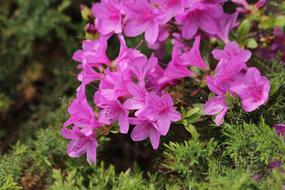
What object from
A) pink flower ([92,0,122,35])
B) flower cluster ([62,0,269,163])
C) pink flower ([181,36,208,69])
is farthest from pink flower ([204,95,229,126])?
pink flower ([92,0,122,35])

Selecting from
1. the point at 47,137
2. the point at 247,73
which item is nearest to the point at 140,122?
the point at 247,73

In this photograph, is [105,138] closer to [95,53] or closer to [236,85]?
[95,53]

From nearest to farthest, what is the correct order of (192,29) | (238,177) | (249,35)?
1. (238,177)
2. (192,29)
3. (249,35)

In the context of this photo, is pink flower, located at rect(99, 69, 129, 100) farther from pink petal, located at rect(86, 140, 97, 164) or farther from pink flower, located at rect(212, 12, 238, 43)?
pink flower, located at rect(212, 12, 238, 43)

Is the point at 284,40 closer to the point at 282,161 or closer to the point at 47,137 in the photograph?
the point at 282,161

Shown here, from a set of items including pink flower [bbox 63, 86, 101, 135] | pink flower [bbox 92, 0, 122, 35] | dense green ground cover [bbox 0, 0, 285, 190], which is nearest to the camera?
dense green ground cover [bbox 0, 0, 285, 190]

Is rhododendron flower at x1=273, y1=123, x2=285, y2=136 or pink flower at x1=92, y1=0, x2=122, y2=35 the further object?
pink flower at x1=92, y1=0, x2=122, y2=35

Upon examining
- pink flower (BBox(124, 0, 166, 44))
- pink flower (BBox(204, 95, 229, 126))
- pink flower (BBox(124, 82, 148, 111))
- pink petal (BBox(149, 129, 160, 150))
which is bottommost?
pink petal (BBox(149, 129, 160, 150))

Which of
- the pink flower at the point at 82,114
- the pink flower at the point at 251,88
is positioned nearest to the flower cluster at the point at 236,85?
the pink flower at the point at 251,88
